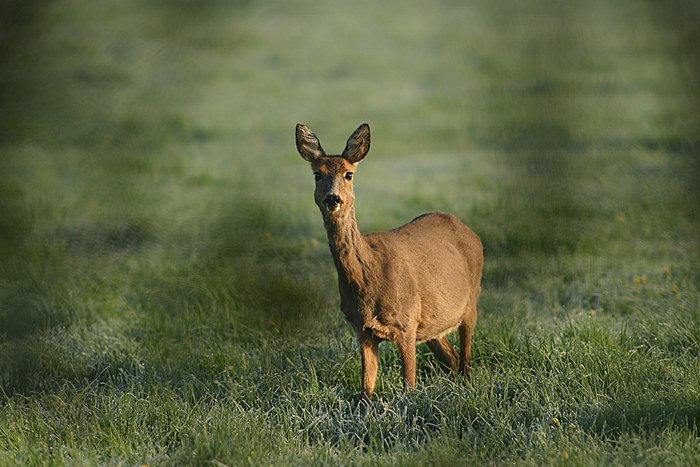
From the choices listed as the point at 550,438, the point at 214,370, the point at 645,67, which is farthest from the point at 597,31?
the point at 214,370

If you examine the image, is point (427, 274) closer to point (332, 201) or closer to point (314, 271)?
point (332, 201)

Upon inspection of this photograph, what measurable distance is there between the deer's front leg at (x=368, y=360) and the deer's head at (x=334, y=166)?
731 millimetres

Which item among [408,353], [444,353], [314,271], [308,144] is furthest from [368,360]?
[314,271]

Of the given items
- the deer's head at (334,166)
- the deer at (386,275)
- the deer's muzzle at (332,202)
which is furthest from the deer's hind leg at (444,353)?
the deer's muzzle at (332,202)

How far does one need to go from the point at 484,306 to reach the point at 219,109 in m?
8.04

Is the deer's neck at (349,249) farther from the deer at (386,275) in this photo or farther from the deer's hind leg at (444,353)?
the deer's hind leg at (444,353)

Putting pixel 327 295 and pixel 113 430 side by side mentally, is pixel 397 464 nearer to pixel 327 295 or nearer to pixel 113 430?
pixel 113 430

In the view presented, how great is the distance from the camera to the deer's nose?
10.6 feet

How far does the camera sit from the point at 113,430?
3.59m

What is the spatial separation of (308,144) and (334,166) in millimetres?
192

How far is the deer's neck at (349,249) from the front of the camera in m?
3.46

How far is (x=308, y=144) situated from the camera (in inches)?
135

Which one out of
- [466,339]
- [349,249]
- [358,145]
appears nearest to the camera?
[358,145]

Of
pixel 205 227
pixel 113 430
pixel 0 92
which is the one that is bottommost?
pixel 113 430
